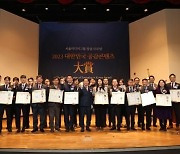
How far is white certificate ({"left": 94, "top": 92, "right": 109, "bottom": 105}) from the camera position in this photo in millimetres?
6551

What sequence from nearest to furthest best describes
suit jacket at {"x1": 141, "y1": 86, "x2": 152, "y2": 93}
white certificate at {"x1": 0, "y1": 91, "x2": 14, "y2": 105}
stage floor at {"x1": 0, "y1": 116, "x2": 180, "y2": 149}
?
stage floor at {"x1": 0, "y1": 116, "x2": 180, "y2": 149} < white certificate at {"x1": 0, "y1": 91, "x2": 14, "y2": 105} < suit jacket at {"x1": 141, "y1": 86, "x2": 152, "y2": 93}

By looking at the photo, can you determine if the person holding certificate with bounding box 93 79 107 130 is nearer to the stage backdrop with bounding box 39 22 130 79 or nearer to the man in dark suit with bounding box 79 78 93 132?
the man in dark suit with bounding box 79 78 93 132

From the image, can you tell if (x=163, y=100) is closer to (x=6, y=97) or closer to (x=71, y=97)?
(x=71, y=97)

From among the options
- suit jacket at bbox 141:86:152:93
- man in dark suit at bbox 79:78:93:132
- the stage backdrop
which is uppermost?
the stage backdrop

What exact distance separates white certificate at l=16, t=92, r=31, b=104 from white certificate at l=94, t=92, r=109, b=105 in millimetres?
1780

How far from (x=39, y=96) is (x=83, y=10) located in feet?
20.8

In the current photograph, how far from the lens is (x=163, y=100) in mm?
6355

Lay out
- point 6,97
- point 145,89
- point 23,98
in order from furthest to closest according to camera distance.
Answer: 1. point 145,89
2. point 23,98
3. point 6,97

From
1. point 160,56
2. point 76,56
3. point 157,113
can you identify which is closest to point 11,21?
point 76,56

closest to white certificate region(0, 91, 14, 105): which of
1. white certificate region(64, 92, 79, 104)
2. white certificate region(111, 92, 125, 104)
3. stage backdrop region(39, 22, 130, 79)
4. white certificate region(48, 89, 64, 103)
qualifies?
white certificate region(48, 89, 64, 103)

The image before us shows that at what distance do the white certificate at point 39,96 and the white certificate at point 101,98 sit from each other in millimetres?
1404

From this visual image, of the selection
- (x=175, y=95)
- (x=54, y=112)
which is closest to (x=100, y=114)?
(x=54, y=112)

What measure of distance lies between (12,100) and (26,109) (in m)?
0.45

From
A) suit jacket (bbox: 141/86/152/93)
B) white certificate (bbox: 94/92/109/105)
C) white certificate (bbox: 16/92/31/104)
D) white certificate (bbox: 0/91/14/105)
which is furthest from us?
suit jacket (bbox: 141/86/152/93)
